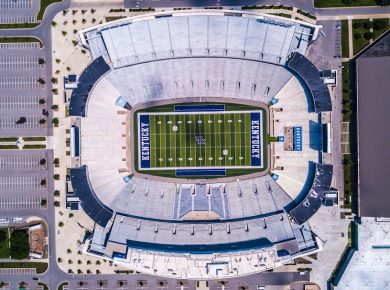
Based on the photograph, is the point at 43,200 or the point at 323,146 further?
the point at 43,200

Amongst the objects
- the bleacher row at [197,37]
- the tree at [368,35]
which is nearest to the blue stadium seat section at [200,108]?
the bleacher row at [197,37]

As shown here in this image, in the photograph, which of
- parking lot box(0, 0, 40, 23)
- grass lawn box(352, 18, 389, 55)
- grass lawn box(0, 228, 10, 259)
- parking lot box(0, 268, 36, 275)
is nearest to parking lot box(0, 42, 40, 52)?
parking lot box(0, 0, 40, 23)

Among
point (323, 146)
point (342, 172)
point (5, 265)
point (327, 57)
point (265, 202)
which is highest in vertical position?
point (327, 57)

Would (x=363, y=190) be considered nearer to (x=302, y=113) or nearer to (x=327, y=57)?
(x=302, y=113)

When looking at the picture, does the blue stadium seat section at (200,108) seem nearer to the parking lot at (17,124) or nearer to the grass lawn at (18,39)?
the parking lot at (17,124)

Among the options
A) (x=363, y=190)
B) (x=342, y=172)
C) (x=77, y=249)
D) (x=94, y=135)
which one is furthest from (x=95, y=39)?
(x=363, y=190)

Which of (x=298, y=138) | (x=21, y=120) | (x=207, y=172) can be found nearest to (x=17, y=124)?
(x=21, y=120)
